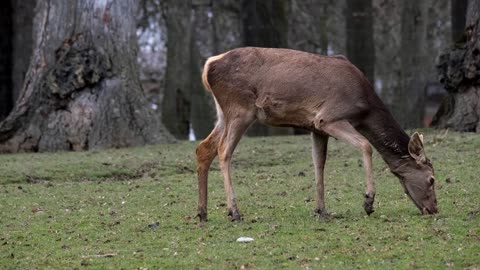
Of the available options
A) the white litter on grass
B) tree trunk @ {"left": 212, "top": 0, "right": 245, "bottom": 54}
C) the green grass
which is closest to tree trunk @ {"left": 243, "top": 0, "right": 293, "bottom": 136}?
tree trunk @ {"left": 212, "top": 0, "right": 245, "bottom": 54}

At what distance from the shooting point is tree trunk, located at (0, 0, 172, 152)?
15.4m

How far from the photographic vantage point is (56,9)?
15.8 meters

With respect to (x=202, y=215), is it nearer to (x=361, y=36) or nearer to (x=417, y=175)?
(x=417, y=175)

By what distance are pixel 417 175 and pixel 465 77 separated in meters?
6.01

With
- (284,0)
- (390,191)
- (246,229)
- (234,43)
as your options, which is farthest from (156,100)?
(246,229)

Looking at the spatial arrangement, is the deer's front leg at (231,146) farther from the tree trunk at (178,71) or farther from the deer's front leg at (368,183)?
the tree trunk at (178,71)

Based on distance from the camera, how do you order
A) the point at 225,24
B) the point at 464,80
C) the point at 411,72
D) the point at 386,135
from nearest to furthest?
the point at 386,135 < the point at 464,80 < the point at 411,72 < the point at 225,24

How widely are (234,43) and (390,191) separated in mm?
14563

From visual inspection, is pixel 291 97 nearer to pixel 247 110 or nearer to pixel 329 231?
pixel 247 110

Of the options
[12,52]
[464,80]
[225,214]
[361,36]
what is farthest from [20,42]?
[225,214]

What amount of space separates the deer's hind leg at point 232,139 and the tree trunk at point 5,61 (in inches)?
478

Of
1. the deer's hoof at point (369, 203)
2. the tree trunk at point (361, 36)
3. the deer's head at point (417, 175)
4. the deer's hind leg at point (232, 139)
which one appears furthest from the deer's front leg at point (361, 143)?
the tree trunk at point (361, 36)

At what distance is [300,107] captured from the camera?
927 centimetres

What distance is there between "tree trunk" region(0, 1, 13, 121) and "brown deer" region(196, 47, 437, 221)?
1198 cm
